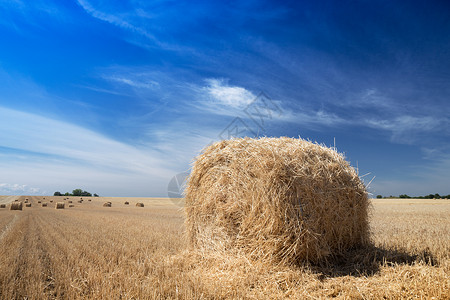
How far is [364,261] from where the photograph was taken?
495 cm

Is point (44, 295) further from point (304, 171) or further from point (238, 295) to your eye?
point (304, 171)

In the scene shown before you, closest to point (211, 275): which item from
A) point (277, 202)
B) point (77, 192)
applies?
point (277, 202)

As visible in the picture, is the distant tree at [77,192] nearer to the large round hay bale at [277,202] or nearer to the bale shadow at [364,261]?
the large round hay bale at [277,202]

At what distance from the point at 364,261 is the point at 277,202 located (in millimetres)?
2007

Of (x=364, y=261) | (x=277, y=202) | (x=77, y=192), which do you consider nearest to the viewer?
(x=277, y=202)

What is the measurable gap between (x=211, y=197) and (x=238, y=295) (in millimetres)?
2338

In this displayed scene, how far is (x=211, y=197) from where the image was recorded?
5805 millimetres

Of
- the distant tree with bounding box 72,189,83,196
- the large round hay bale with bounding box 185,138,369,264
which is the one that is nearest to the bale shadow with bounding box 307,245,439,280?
the large round hay bale with bounding box 185,138,369,264

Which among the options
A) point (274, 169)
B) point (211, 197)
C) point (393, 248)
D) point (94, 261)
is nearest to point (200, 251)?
point (211, 197)

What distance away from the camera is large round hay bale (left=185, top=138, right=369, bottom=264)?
15.1ft

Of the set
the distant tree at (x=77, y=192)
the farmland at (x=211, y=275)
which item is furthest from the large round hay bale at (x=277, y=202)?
the distant tree at (x=77, y=192)

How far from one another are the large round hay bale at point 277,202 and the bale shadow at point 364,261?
0.52 ft

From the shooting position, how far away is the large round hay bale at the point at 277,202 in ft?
15.1

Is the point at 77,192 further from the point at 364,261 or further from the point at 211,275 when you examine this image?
the point at 364,261
